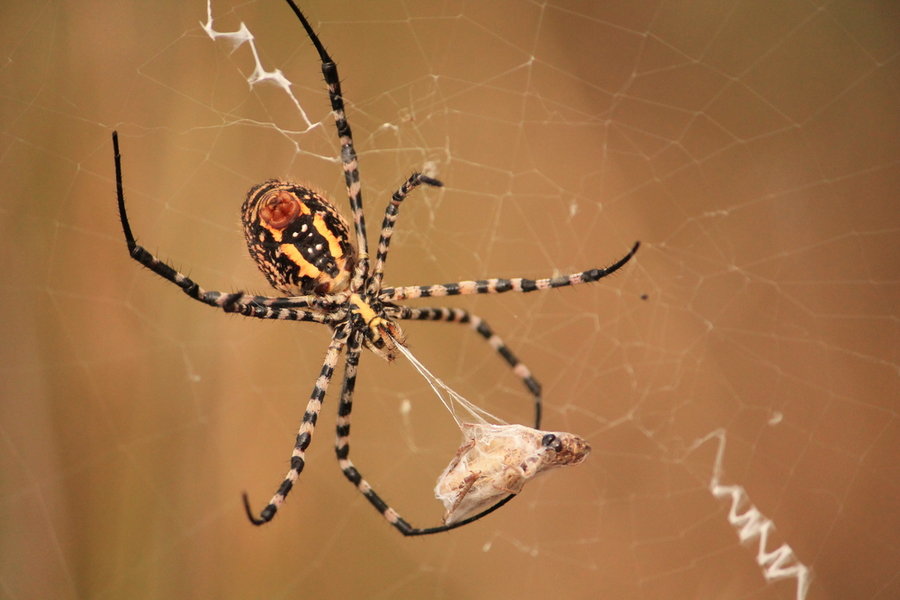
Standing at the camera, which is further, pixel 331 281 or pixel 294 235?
pixel 331 281

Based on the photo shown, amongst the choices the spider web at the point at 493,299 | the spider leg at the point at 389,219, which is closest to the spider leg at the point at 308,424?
the spider leg at the point at 389,219

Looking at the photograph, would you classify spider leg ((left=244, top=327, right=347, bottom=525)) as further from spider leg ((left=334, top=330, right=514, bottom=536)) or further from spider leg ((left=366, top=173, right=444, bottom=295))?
spider leg ((left=366, top=173, right=444, bottom=295))

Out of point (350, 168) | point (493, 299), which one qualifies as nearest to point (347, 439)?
point (350, 168)

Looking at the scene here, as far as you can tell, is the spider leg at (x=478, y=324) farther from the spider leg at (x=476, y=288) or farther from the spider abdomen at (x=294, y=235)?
the spider abdomen at (x=294, y=235)

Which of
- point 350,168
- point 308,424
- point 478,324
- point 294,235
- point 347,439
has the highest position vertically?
point 350,168

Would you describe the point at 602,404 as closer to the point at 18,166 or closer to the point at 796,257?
the point at 796,257

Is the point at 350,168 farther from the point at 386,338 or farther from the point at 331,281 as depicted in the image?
the point at 386,338

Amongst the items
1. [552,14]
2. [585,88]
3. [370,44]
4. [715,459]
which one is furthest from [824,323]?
[370,44]
